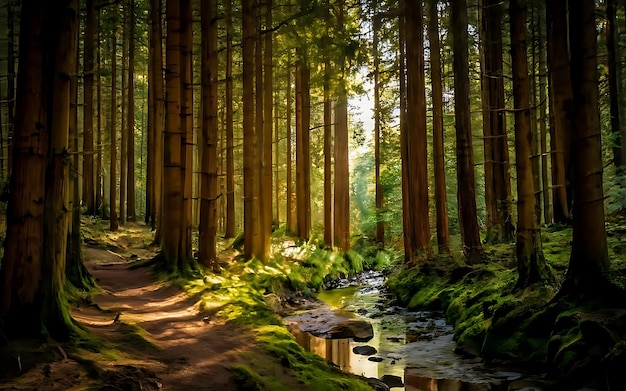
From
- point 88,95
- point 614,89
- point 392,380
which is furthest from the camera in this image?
point 614,89

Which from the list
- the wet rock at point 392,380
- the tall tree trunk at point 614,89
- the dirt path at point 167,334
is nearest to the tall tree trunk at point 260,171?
the dirt path at point 167,334

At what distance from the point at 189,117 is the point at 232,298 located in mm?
5154

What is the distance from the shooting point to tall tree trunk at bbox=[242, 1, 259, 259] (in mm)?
12977

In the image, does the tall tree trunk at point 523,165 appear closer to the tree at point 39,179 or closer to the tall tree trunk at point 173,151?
the tree at point 39,179

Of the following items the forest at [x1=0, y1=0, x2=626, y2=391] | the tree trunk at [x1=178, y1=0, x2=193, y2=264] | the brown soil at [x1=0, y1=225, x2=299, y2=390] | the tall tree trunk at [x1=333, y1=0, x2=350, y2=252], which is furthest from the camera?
the tall tree trunk at [x1=333, y1=0, x2=350, y2=252]

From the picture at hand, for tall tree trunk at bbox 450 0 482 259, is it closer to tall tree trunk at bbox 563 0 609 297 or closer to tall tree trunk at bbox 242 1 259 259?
tall tree trunk at bbox 563 0 609 297

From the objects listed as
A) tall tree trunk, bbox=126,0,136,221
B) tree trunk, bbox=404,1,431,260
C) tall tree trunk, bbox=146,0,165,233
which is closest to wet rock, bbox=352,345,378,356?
tree trunk, bbox=404,1,431,260

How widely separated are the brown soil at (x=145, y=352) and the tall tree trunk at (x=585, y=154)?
4.24 meters

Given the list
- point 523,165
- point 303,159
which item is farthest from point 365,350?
point 303,159

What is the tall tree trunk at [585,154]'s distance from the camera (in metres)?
6.53

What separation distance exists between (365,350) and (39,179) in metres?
5.68

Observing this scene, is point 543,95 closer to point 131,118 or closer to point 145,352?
point 131,118

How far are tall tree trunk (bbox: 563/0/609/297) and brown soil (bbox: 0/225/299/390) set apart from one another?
424 cm

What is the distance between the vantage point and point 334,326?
945 centimetres
